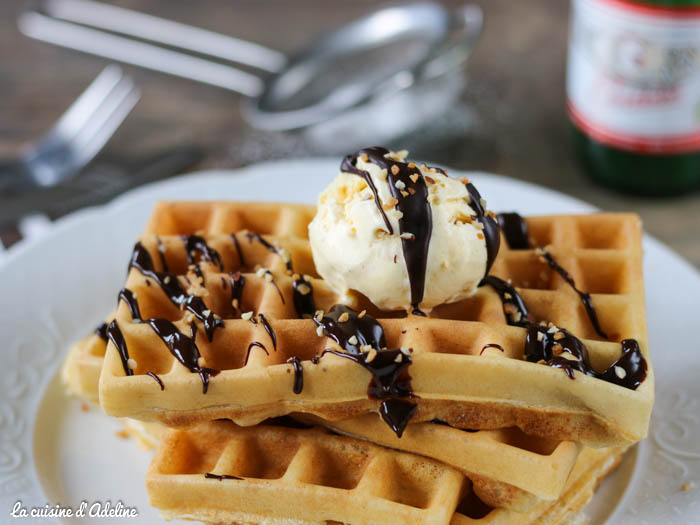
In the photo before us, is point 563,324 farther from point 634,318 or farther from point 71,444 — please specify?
point 71,444

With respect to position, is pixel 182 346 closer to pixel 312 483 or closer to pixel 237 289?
pixel 237 289

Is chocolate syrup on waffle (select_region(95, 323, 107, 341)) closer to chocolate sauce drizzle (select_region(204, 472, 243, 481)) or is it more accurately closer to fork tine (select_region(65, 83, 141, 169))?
chocolate sauce drizzle (select_region(204, 472, 243, 481))

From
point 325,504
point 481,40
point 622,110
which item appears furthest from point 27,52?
point 325,504

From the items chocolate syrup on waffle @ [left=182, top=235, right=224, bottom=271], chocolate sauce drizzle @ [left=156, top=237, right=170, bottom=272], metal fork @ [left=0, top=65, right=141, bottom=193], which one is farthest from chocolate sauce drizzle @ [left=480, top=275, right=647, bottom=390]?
metal fork @ [left=0, top=65, right=141, bottom=193]

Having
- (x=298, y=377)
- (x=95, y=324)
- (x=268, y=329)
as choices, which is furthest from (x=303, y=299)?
(x=95, y=324)

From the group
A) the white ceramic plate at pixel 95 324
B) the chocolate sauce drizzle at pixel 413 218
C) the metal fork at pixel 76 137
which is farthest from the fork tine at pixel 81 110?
the chocolate sauce drizzle at pixel 413 218

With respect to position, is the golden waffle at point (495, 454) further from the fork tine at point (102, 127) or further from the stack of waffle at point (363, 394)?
the fork tine at point (102, 127)

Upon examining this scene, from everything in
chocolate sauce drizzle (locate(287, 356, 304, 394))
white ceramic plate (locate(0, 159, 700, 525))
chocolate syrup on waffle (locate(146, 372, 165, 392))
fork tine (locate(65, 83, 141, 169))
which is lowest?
white ceramic plate (locate(0, 159, 700, 525))
